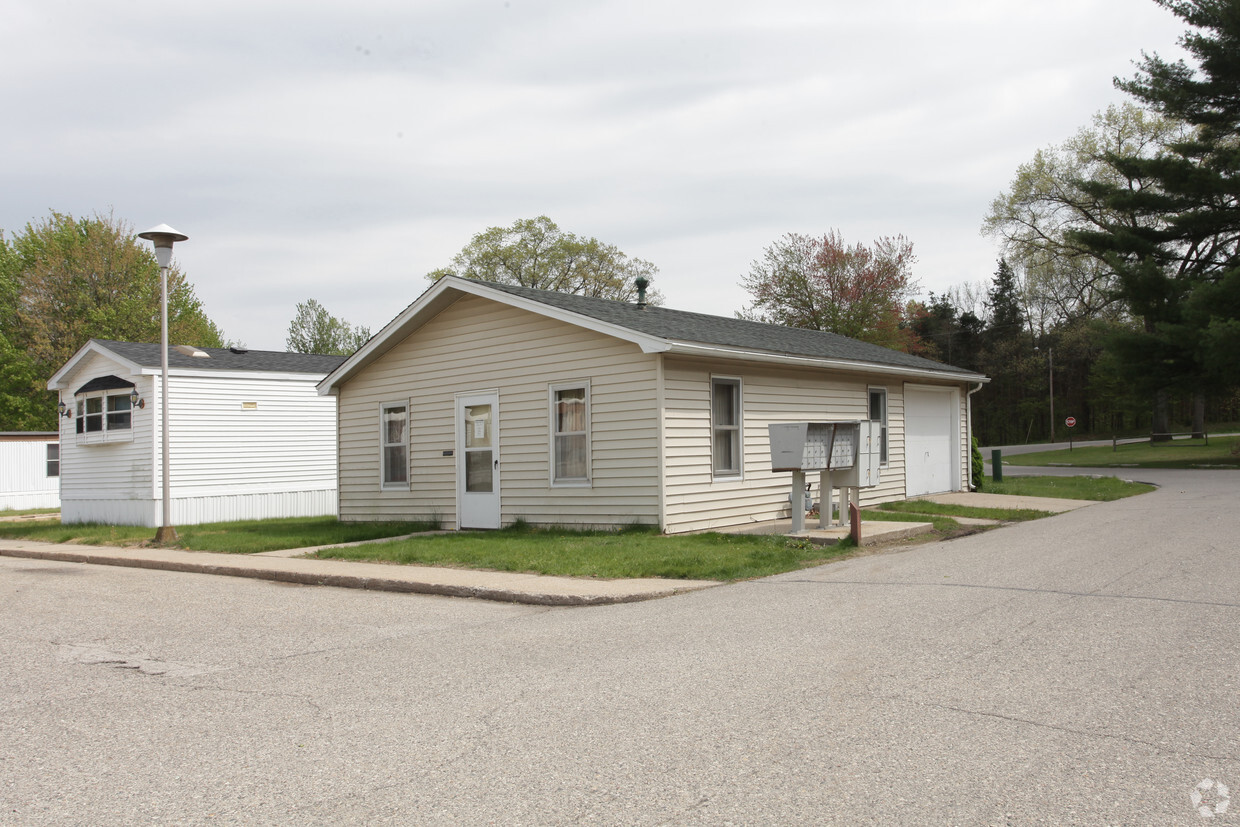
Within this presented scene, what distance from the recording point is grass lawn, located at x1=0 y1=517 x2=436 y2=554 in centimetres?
1557

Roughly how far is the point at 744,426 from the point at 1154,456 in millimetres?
30528

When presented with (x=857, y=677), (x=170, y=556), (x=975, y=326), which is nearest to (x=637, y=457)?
(x=170, y=556)

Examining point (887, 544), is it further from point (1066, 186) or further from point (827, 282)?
point (1066, 186)

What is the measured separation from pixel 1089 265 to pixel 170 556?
190 ft

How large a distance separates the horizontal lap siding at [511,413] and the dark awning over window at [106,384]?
6.14m

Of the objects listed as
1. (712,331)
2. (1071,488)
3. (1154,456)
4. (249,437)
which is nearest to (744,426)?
(712,331)

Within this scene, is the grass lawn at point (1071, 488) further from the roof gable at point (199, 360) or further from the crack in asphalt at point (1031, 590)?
the roof gable at point (199, 360)

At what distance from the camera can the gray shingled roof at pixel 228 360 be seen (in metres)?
21.8

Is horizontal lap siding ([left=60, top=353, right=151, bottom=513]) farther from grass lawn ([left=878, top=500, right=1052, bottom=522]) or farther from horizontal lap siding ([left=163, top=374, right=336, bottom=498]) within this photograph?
grass lawn ([left=878, top=500, right=1052, bottom=522])

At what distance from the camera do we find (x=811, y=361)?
16.6 metres

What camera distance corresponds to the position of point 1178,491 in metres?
21.8

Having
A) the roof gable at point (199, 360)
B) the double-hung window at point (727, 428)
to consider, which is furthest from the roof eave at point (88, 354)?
the double-hung window at point (727, 428)

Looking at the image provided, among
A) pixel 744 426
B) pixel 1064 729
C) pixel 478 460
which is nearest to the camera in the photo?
pixel 1064 729

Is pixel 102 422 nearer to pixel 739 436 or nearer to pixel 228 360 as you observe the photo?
pixel 228 360
